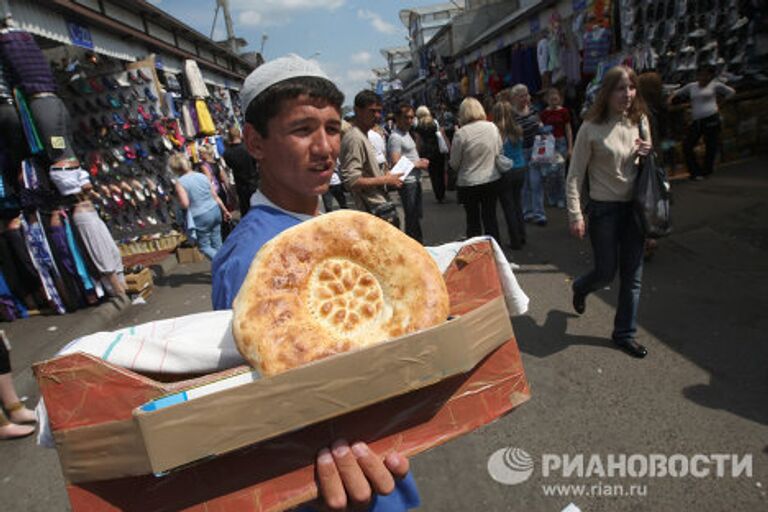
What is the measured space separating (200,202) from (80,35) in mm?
3494

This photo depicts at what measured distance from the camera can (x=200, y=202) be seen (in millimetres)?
7043

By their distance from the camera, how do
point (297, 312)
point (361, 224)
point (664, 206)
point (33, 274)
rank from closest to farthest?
point (297, 312) < point (361, 224) < point (664, 206) < point (33, 274)

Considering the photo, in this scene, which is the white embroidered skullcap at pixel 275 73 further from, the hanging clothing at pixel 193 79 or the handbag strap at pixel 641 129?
the hanging clothing at pixel 193 79

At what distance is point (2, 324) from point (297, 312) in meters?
7.45

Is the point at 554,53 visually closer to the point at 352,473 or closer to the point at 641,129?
the point at 641,129

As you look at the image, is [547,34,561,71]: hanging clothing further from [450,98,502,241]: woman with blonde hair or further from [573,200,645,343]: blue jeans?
[573,200,645,343]: blue jeans

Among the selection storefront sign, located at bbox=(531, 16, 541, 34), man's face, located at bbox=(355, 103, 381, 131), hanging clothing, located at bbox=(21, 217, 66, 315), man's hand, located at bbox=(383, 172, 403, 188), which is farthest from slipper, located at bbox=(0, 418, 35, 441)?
storefront sign, located at bbox=(531, 16, 541, 34)

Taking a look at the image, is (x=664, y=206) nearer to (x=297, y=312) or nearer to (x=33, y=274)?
(x=297, y=312)

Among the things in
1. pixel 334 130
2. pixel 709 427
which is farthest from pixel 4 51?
pixel 709 427

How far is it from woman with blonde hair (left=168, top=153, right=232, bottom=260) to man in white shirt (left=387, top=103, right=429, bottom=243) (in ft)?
9.85

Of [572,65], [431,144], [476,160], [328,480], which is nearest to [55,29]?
[476,160]

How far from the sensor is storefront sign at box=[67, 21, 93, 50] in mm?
7082

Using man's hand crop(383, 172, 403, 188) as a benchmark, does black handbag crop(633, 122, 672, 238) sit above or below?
below

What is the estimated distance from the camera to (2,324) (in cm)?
638
